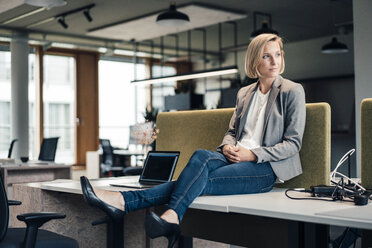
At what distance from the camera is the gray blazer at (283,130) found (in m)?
2.22

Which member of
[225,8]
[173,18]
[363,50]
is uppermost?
[225,8]

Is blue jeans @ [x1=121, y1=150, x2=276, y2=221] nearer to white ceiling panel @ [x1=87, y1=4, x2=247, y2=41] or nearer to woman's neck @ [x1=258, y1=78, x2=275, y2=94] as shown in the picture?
woman's neck @ [x1=258, y1=78, x2=275, y2=94]

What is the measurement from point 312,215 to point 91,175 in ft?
25.6

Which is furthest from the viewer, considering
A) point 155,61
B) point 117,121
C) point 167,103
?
point 155,61

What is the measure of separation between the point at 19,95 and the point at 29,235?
25.7 ft

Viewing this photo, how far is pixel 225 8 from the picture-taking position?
8016mm

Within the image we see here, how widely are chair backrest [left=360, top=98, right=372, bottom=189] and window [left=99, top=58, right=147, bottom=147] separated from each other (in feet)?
31.7

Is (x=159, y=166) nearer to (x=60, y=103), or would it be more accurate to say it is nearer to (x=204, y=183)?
(x=204, y=183)

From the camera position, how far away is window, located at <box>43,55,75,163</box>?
35.7 ft

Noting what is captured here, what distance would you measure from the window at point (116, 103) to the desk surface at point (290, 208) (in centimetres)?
983

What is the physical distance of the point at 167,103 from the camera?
10.9 metres

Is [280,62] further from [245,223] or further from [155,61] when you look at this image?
[155,61]

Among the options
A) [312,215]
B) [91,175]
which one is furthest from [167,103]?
[312,215]

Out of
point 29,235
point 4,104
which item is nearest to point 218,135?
point 29,235
